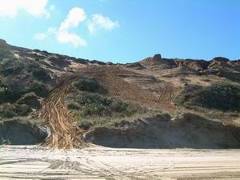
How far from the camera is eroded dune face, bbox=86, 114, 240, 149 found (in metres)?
29.8

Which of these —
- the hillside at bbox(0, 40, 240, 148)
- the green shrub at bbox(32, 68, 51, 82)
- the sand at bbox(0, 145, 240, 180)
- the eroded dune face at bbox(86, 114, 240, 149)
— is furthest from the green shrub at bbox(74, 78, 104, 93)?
the sand at bbox(0, 145, 240, 180)

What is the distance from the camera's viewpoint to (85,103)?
1513 inches

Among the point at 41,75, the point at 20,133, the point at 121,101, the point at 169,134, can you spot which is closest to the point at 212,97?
the point at 121,101

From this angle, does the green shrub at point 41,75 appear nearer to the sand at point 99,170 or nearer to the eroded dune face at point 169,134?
the eroded dune face at point 169,134

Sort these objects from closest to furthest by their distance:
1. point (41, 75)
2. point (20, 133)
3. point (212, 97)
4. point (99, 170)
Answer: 1. point (99, 170)
2. point (20, 133)
3. point (212, 97)
4. point (41, 75)

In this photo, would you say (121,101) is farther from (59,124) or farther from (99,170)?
(99,170)

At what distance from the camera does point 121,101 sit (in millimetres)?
39562

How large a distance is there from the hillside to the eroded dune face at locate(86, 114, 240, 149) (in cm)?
6

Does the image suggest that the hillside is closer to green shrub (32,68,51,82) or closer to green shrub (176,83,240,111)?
green shrub (176,83,240,111)

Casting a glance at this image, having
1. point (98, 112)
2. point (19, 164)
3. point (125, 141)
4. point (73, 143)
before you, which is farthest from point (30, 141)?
point (19, 164)

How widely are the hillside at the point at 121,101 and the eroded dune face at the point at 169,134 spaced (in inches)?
2.2

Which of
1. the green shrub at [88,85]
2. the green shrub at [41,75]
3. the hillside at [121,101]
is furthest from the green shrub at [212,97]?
the green shrub at [41,75]

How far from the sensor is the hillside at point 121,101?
30438 millimetres

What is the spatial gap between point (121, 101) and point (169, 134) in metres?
8.18
